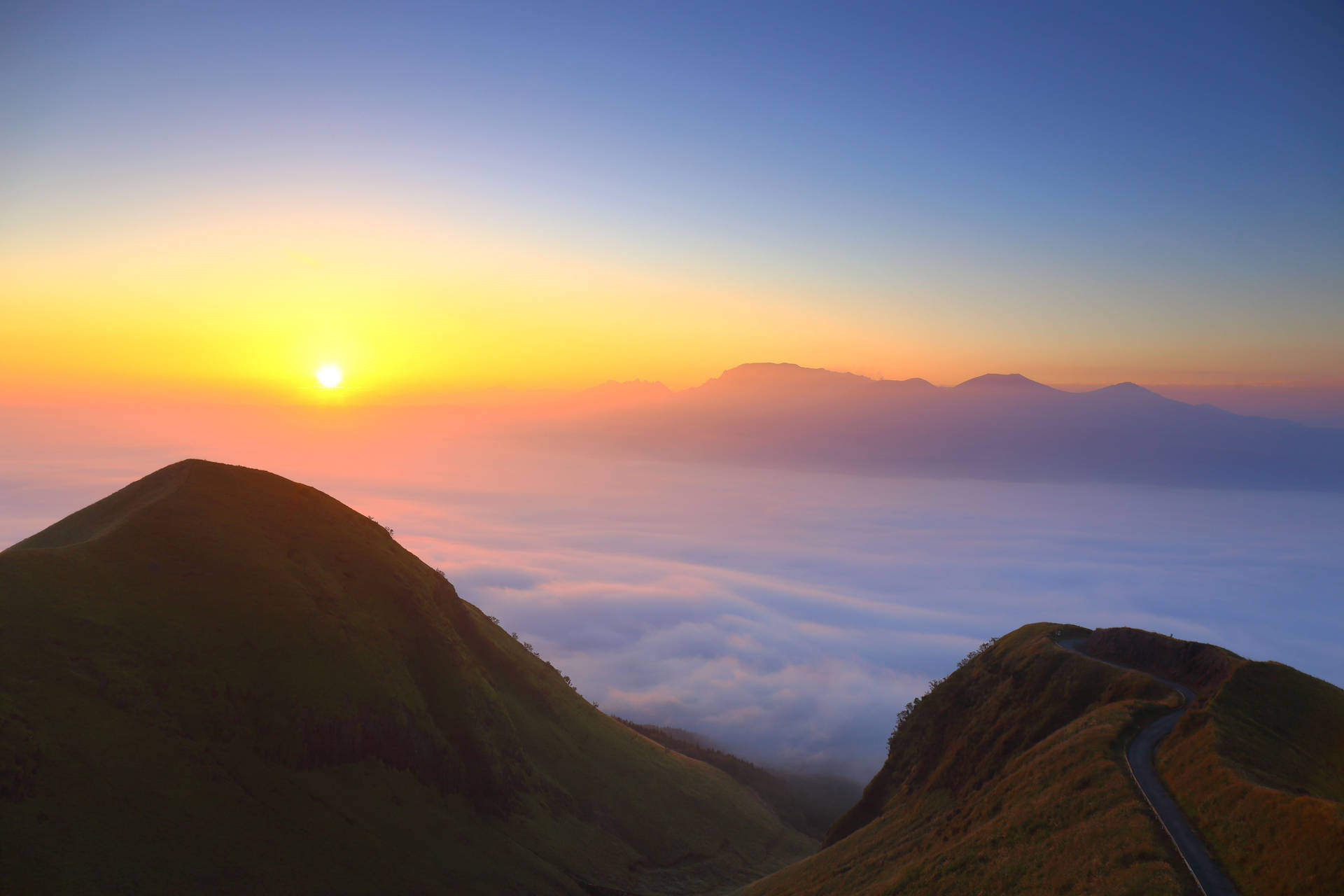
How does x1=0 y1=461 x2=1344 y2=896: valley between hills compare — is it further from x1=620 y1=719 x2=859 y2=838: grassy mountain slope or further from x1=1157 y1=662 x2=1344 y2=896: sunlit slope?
x1=620 y1=719 x2=859 y2=838: grassy mountain slope

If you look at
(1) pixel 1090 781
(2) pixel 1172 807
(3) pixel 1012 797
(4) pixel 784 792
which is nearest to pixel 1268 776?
(2) pixel 1172 807

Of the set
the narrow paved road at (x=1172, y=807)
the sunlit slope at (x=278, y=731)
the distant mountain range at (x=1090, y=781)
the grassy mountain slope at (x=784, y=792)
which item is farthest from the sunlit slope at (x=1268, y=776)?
the grassy mountain slope at (x=784, y=792)

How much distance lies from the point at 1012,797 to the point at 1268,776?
10.7 metres

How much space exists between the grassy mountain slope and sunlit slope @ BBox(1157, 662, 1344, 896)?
7637 centimetres

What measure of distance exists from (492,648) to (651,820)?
985 inches

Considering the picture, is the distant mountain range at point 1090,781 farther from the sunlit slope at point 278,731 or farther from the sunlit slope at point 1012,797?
the sunlit slope at point 278,731

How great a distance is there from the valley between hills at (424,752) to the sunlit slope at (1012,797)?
0.59 feet

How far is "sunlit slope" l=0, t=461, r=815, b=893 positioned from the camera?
36938 mm

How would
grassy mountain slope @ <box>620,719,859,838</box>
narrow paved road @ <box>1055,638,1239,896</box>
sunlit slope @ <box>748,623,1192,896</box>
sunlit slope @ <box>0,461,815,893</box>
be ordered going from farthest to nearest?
grassy mountain slope @ <box>620,719,859,838</box>
sunlit slope @ <box>0,461,815,893</box>
sunlit slope @ <box>748,623,1192,896</box>
narrow paved road @ <box>1055,638,1239,896</box>

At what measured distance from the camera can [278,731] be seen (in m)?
47.2

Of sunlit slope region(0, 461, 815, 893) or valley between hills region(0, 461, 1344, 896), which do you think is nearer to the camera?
valley between hills region(0, 461, 1344, 896)

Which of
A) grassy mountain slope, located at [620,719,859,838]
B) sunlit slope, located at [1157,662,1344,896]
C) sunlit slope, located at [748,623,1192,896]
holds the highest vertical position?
sunlit slope, located at [1157,662,1344,896]

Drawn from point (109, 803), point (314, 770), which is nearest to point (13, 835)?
point (109, 803)

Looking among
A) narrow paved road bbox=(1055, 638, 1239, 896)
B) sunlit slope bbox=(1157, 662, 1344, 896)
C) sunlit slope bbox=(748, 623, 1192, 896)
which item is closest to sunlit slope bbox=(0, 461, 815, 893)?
sunlit slope bbox=(748, 623, 1192, 896)
